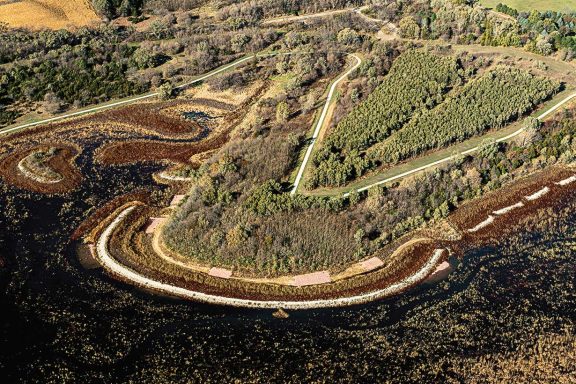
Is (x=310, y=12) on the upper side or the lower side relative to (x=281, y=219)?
upper

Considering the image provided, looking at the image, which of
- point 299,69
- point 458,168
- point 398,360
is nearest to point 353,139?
point 458,168

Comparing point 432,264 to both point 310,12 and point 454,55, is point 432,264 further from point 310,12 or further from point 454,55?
point 310,12

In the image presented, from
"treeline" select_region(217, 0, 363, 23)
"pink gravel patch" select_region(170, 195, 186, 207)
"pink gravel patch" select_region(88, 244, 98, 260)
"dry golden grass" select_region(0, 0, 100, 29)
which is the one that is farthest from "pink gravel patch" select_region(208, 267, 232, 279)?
"dry golden grass" select_region(0, 0, 100, 29)

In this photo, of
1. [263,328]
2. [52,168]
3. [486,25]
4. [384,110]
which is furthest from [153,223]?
[486,25]

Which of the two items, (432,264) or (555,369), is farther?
(432,264)

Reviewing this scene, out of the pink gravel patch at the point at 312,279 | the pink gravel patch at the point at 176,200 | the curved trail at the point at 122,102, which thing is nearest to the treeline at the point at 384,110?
the pink gravel patch at the point at 312,279

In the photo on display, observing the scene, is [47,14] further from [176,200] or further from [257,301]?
[257,301]
